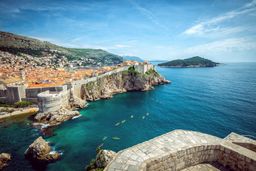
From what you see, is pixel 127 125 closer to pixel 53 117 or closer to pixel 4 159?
pixel 53 117

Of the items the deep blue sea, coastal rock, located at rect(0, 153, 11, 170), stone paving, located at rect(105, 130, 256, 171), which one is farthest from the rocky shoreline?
stone paving, located at rect(105, 130, 256, 171)

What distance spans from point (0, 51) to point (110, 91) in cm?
8679

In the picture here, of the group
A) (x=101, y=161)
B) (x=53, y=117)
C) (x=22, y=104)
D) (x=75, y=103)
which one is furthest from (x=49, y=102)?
(x=101, y=161)

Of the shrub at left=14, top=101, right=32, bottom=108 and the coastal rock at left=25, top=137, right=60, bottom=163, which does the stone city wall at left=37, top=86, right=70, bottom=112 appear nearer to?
the shrub at left=14, top=101, right=32, bottom=108

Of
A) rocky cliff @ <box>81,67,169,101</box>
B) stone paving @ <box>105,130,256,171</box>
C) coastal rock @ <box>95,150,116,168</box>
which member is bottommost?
coastal rock @ <box>95,150,116,168</box>

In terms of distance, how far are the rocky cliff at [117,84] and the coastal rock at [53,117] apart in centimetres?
1513

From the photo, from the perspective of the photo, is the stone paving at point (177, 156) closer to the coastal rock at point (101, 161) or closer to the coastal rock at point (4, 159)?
the coastal rock at point (101, 161)

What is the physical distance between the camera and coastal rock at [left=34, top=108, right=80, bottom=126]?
31281mm

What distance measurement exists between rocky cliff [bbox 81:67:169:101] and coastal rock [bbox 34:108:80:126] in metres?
15.1

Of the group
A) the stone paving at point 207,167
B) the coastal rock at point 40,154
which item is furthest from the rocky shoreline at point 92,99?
the stone paving at point 207,167

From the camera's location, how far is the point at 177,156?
5875 millimetres

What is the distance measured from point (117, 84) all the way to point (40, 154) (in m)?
43.7

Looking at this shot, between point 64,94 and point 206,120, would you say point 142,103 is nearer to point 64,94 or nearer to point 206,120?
point 206,120

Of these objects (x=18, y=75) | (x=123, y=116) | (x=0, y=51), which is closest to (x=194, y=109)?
(x=123, y=116)
